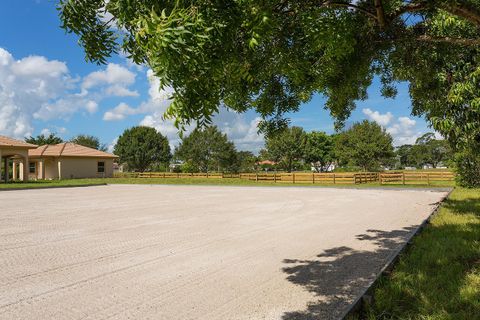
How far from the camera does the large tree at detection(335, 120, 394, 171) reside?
48.9 meters

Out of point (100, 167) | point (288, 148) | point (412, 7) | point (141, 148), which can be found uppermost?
point (141, 148)

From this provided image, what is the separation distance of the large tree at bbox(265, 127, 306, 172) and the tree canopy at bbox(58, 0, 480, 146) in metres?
55.2

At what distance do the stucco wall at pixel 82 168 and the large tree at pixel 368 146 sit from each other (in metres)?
32.0

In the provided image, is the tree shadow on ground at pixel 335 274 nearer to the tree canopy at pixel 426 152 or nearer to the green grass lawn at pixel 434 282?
the green grass lawn at pixel 434 282

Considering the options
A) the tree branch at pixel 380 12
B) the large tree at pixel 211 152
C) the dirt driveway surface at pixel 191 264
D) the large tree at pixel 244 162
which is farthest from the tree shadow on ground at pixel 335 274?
the large tree at pixel 244 162

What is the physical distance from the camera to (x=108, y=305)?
4.84 metres

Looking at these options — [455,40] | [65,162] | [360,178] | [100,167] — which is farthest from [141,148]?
[455,40]

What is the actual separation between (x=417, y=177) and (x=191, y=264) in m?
A: 31.0

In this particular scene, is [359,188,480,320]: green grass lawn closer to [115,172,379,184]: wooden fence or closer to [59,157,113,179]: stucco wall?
[115,172,379,184]: wooden fence

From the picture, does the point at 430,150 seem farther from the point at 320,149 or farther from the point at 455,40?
the point at 455,40

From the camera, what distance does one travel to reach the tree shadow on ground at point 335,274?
4730 millimetres

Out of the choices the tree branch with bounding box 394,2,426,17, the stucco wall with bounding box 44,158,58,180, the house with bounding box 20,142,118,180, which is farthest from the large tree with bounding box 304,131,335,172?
the tree branch with bounding box 394,2,426,17

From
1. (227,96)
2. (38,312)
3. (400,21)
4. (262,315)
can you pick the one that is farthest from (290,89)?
(38,312)

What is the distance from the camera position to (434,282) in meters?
5.62
